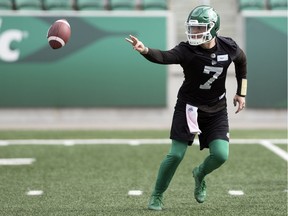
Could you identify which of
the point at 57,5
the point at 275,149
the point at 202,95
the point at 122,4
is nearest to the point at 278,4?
the point at 122,4

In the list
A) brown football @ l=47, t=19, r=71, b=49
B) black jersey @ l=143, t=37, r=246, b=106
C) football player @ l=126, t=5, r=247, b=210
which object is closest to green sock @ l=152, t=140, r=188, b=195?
football player @ l=126, t=5, r=247, b=210

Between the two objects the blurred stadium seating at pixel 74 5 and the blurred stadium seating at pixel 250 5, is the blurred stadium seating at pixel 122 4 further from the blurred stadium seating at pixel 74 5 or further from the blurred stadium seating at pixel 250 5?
the blurred stadium seating at pixel 250 5

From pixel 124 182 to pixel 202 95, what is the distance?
6.62ft

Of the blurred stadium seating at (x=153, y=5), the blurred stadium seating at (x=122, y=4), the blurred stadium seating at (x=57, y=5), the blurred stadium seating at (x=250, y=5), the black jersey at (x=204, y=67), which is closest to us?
the black jersey at (x=204, y=67)

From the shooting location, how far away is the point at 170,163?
6461mm

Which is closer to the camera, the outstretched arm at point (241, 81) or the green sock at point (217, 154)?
the green sock at point (217, 154)

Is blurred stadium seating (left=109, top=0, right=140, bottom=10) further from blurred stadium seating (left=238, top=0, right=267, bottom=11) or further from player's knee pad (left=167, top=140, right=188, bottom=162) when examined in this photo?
player's knee pad (left=167, top=140, right=188, bottom=162)

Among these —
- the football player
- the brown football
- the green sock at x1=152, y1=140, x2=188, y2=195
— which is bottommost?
the green sock at x1=152, y1=140, x2=188, y2=195

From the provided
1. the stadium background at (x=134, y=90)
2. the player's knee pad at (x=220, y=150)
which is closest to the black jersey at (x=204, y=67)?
the player's knee pad at (x=220, y=150)

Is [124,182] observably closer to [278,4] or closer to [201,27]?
[201,27]

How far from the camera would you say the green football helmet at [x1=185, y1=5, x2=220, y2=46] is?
6.26m

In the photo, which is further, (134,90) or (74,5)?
(74,5)

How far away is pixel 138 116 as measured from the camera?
1533 centimetres

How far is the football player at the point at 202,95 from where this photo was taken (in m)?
6.30
